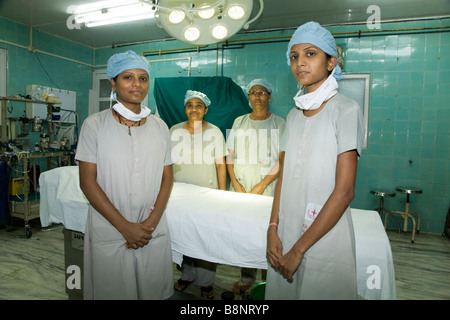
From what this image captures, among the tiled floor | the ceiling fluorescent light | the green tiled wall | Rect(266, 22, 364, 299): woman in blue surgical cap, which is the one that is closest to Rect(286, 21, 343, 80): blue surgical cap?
Rect(266, 22, 364, 299): woman in blue surgical cap

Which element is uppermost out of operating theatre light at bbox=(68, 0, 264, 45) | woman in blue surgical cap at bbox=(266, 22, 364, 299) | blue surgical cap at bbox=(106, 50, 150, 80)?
operating theatre light at bbox=(68, 0, 264, 45)

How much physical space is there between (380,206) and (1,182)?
507cm

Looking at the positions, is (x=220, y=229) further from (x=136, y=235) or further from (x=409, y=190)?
(x=409, y=190)

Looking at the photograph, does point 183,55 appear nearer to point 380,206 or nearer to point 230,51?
point 230,51

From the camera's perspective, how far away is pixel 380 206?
422 cm

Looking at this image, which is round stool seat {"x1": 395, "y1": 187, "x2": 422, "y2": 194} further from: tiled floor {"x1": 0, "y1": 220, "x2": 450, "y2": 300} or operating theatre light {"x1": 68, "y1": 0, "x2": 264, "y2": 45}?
operating theatre light {"x1": 68, "y1": 0, "x2": 264, "y2": 45}

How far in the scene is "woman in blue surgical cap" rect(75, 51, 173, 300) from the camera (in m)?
1.44

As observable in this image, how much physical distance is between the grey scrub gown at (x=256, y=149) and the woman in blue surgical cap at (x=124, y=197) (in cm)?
130

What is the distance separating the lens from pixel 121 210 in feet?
4.85

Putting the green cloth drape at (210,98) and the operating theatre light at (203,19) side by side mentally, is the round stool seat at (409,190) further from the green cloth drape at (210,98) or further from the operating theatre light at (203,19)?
the operating theatre light at (203,19)

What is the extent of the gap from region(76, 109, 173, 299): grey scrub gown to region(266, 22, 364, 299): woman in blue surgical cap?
0.62m

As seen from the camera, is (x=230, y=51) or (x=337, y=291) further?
(x=230, y=51)

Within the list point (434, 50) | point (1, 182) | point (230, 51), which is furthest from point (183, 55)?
point (434, 50)

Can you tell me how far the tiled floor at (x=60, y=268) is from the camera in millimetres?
2588
